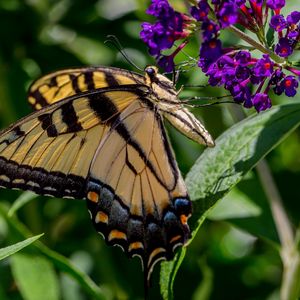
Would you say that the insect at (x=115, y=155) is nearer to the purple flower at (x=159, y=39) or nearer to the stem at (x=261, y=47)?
the purple flower at (x=159, y=39)

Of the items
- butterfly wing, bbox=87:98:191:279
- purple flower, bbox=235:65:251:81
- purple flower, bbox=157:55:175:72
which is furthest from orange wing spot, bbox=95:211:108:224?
purple flower, bbox=235:65:251:81

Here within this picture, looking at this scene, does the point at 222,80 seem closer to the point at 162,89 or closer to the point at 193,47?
the point at 162,89

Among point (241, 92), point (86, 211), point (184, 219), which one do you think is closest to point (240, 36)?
point (241, 92)

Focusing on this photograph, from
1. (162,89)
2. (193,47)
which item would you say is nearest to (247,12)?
(162,89)

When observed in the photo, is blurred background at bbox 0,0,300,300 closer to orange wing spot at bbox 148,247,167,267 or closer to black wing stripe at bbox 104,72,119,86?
black wing stripe at bbox 104,72,119,86

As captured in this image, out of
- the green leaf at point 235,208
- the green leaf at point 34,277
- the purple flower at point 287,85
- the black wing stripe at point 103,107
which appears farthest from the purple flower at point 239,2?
the green leaf at point 34,277
